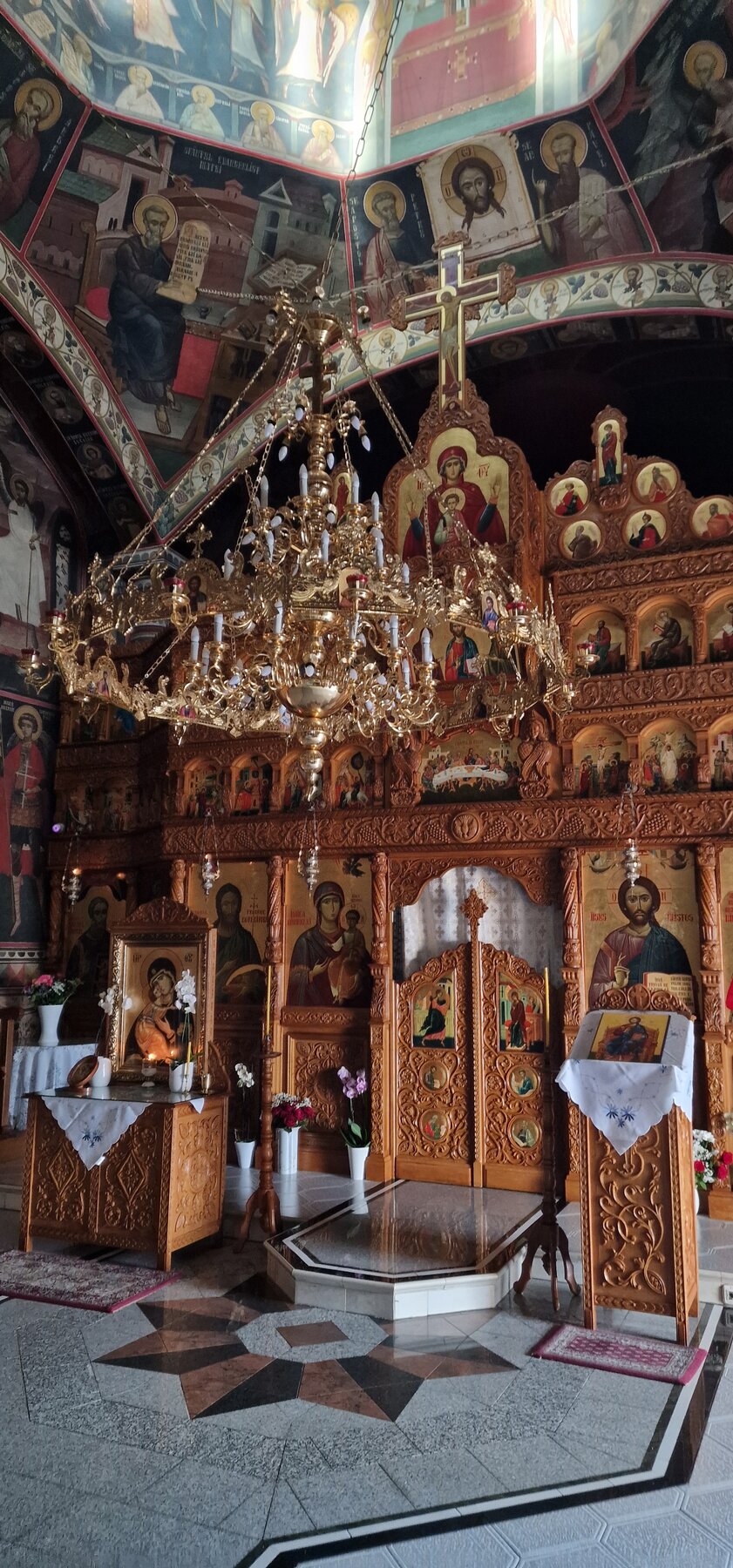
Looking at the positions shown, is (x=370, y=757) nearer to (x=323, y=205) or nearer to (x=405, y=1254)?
(x=405, y=1254)

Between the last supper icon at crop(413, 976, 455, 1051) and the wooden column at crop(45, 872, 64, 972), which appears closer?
the last supper icon at crop(413, 976, 455, 1051)

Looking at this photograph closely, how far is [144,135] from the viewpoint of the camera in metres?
8.82

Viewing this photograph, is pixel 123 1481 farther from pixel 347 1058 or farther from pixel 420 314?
pixel 420 314

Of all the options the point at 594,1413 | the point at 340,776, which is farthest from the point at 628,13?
the point at 594,1413

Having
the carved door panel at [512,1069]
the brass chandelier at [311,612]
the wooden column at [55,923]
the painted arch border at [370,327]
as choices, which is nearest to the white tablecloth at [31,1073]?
the wooden column at [55,923]

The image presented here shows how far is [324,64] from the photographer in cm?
876

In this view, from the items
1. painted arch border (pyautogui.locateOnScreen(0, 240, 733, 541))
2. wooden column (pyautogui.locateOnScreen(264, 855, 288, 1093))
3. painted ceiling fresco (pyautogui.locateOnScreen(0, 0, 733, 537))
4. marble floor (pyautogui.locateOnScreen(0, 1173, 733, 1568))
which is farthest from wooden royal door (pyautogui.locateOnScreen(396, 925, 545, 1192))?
painted ceiling fresco (pyautogui.locateOnScreen(0, 0, 733, 537))

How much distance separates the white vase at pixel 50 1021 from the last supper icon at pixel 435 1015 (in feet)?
12.6

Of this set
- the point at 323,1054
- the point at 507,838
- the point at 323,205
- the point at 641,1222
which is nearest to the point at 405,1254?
the point at 641,1222

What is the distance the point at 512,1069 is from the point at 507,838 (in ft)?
6.63

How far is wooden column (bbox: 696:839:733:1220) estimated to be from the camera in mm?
7691

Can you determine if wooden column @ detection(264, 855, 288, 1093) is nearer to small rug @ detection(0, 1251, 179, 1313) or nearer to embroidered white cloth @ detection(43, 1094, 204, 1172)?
embroidered white cloth @ detection(43, 1094, 204, 1172)

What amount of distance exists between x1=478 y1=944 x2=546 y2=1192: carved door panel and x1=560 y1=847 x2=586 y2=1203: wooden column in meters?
0.23

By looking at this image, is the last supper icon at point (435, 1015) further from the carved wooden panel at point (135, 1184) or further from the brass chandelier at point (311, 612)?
the brass chandelier at point (311, 612)
